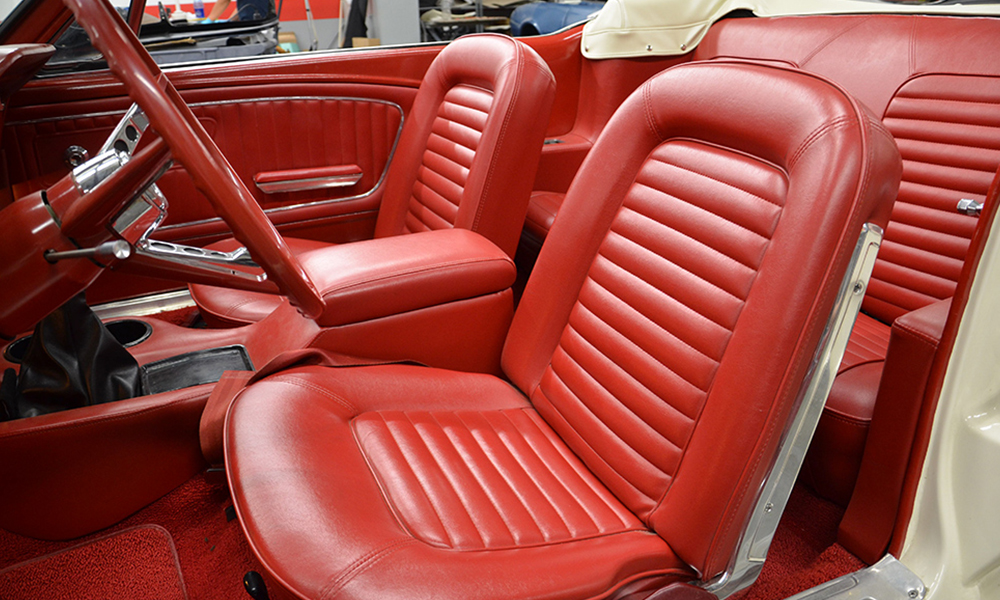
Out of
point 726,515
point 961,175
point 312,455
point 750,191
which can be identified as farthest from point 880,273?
point 312,455

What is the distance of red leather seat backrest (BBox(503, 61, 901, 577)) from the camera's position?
80 centimetres

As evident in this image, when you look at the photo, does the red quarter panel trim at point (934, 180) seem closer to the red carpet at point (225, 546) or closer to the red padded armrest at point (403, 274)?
the red carpet at point (225, 546)

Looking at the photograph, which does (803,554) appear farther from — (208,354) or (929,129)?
(208,354)

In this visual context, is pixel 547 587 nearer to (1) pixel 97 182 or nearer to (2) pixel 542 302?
(2) pixel 542 302

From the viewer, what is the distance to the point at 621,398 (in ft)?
3.43

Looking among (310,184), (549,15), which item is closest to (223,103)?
(310,184)

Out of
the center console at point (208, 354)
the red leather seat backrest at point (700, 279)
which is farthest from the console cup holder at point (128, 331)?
the red leather seat backrest at point (700, 279)

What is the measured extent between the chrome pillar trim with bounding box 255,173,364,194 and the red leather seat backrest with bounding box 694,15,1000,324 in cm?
142

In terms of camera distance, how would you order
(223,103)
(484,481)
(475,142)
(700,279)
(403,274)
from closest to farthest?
(700,279)
(484,481)
(403,274)
(475,142)
(223,103)

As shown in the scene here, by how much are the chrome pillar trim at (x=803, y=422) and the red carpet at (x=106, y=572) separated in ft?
3.44

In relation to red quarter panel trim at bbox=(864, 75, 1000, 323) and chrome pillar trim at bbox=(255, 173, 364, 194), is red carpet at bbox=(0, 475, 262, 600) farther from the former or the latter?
red quarter panel trim at bbox=(864, 75, 1000, 323)

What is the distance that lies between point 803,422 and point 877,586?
17.2 inches

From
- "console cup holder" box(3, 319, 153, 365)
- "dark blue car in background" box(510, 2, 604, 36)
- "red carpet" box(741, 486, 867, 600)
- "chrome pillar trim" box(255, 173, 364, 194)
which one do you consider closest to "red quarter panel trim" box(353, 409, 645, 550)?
"red carpet" box(741, 486, 867, 600)

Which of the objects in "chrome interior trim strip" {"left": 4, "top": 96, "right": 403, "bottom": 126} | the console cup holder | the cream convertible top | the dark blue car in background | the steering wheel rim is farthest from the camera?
the dark blue car in background
